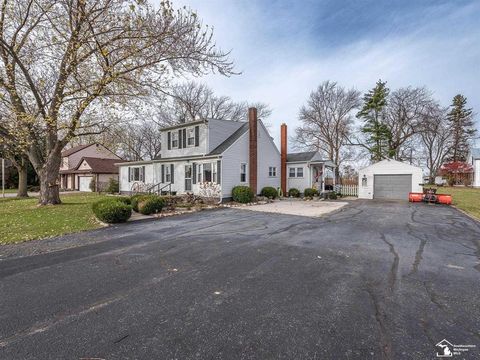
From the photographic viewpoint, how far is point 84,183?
104 feet

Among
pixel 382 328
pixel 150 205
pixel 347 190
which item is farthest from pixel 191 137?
pixel 382 328

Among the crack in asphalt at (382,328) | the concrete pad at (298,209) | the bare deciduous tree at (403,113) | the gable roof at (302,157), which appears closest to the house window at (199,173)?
the concrete pad at (298,209)

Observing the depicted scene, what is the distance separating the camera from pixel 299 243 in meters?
6.45

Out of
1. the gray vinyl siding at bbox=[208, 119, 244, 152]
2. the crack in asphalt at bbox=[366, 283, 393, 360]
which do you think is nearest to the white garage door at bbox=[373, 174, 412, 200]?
the gray vinyl siding at bbox=[208, 119, 244, 152]

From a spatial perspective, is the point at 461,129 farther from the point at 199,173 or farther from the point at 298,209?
the point at 199,173

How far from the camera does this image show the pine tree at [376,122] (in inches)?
1240

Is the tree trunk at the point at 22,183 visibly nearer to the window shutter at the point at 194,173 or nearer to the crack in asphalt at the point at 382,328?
the window shutter at the point at 194,173

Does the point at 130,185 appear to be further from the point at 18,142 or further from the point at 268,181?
the point at 268,181

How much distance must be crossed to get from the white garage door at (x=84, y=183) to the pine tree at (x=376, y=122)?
3596 centimetres

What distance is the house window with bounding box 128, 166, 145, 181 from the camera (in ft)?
74.2

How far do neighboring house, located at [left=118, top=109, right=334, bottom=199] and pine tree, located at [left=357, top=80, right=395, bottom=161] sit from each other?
46.7ft

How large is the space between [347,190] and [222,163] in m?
13.6

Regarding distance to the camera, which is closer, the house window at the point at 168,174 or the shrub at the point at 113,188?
the house window at the point at 168,174

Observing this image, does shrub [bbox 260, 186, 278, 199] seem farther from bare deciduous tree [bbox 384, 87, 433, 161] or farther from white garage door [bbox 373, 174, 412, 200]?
bare deciduous tree [bbox 384, 87, 433, 161]
